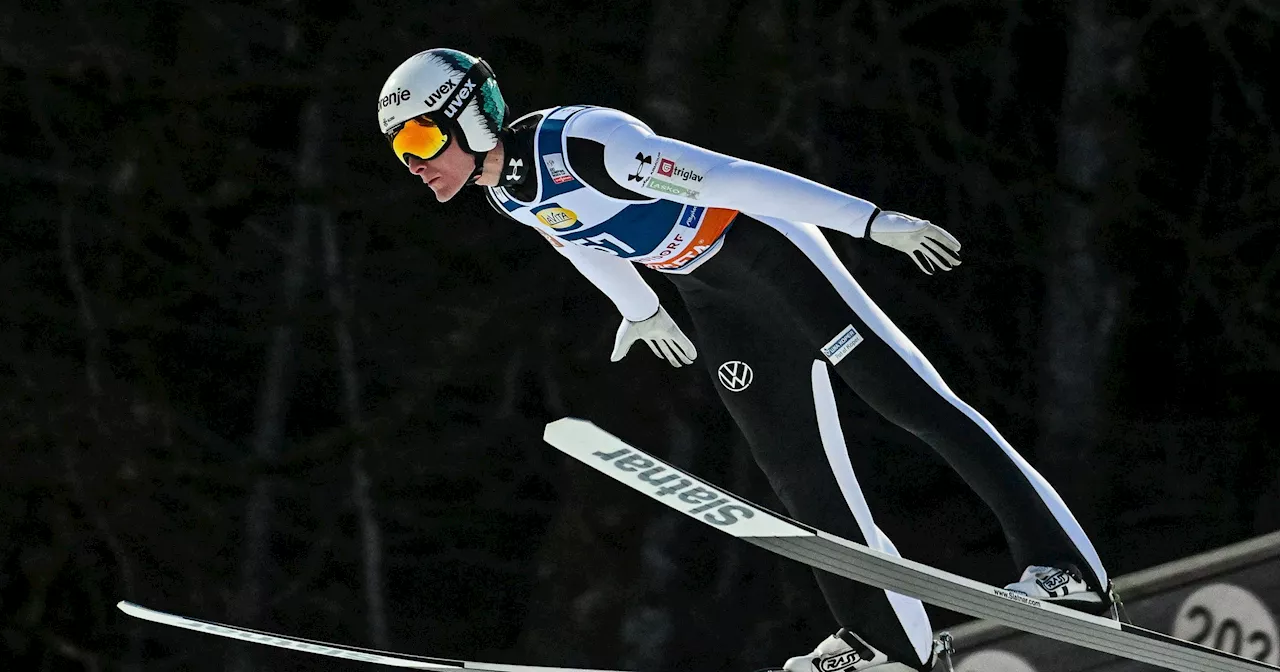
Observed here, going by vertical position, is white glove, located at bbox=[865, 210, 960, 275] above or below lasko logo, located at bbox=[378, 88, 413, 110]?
below

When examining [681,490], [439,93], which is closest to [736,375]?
[681,490]

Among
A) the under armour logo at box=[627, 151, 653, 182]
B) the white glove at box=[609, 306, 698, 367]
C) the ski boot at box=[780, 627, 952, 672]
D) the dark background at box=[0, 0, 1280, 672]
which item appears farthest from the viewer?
the dark background at box=[0, 0, 1280, 672]

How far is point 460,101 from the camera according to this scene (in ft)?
8.96

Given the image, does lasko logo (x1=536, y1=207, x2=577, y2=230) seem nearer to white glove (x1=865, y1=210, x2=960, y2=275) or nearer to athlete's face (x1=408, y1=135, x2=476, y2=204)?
athlete's face (x1=408, y1=135, x2=476, y2=204)

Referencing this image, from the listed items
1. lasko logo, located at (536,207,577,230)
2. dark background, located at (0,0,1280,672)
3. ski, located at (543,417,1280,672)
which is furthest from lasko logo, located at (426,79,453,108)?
dark background, located at (0,0,1280,672)

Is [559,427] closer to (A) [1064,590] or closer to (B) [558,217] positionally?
(B) [558,217]

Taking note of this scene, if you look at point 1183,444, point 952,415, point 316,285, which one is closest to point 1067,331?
point 1183,444

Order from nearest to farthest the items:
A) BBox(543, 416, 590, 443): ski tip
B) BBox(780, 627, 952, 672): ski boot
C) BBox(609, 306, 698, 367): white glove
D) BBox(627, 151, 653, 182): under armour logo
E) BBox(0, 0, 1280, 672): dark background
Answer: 1. BBox(543, 416, 590, 443): ski tip
2. BBox(627, 151, 653, 182): under armour logo
3. BBox(780, 627, 952, 672): ski boot
4. BBox(609, 306, 698, 367): white glove
5. BBox(0, 0, 1280, 672): dark background

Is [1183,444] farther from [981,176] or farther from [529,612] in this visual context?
[529,612]

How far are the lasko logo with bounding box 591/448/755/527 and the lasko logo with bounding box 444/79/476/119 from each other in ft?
2.35

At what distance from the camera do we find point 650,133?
8.92ft

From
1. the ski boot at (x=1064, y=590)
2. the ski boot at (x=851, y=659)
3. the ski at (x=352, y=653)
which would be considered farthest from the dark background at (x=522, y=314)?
the ski boot at (x=1064, y=590)

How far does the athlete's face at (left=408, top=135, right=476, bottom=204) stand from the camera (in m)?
2.75

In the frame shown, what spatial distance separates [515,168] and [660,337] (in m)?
0.56
